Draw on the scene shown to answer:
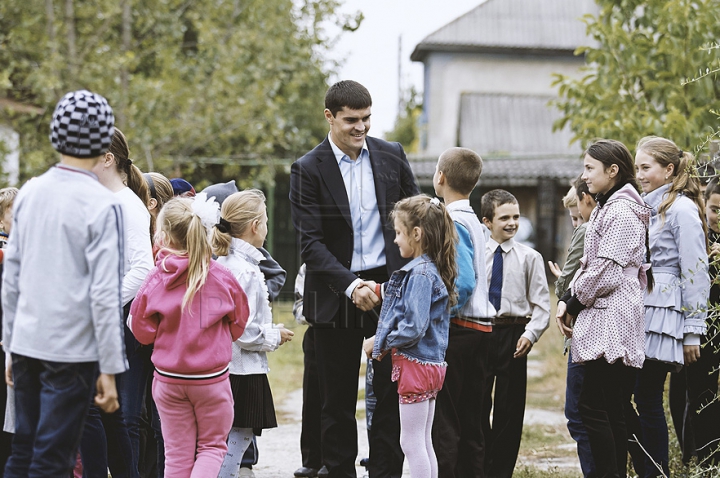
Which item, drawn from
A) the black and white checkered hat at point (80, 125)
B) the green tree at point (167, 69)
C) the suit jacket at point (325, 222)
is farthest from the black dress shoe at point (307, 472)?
the green tree at point (167, 69)

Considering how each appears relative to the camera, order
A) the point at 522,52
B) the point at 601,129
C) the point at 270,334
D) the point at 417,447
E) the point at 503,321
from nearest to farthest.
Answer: the point at 417,447
the point at 270,334
the point at 503,321
the point at 601,129
the point at 522,52

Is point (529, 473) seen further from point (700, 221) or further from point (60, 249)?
point (60, 249)

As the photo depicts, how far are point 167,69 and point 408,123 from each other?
31.6 m

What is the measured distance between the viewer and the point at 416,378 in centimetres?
445

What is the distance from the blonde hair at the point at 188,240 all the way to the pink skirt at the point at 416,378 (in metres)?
1.09

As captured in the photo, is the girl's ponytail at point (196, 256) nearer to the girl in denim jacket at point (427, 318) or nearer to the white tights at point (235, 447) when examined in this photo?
the girl in denim jacket at point (427, 318)

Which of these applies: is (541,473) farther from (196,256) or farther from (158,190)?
(158,190)

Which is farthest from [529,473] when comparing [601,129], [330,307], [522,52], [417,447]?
[522,52]

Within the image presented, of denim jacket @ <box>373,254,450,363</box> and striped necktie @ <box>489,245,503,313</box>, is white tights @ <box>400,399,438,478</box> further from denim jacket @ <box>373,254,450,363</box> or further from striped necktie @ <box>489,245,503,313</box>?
striped necktie @ <box>489,245,503,313</box>

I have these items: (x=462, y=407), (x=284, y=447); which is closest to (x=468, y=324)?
(x=462, y=407)

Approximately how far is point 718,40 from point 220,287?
16.6 feet

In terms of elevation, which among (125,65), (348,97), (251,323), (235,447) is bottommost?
(235,447)

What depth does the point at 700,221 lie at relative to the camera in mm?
5035

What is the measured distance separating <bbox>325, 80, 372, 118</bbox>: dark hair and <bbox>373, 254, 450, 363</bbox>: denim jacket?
36.5 inches
